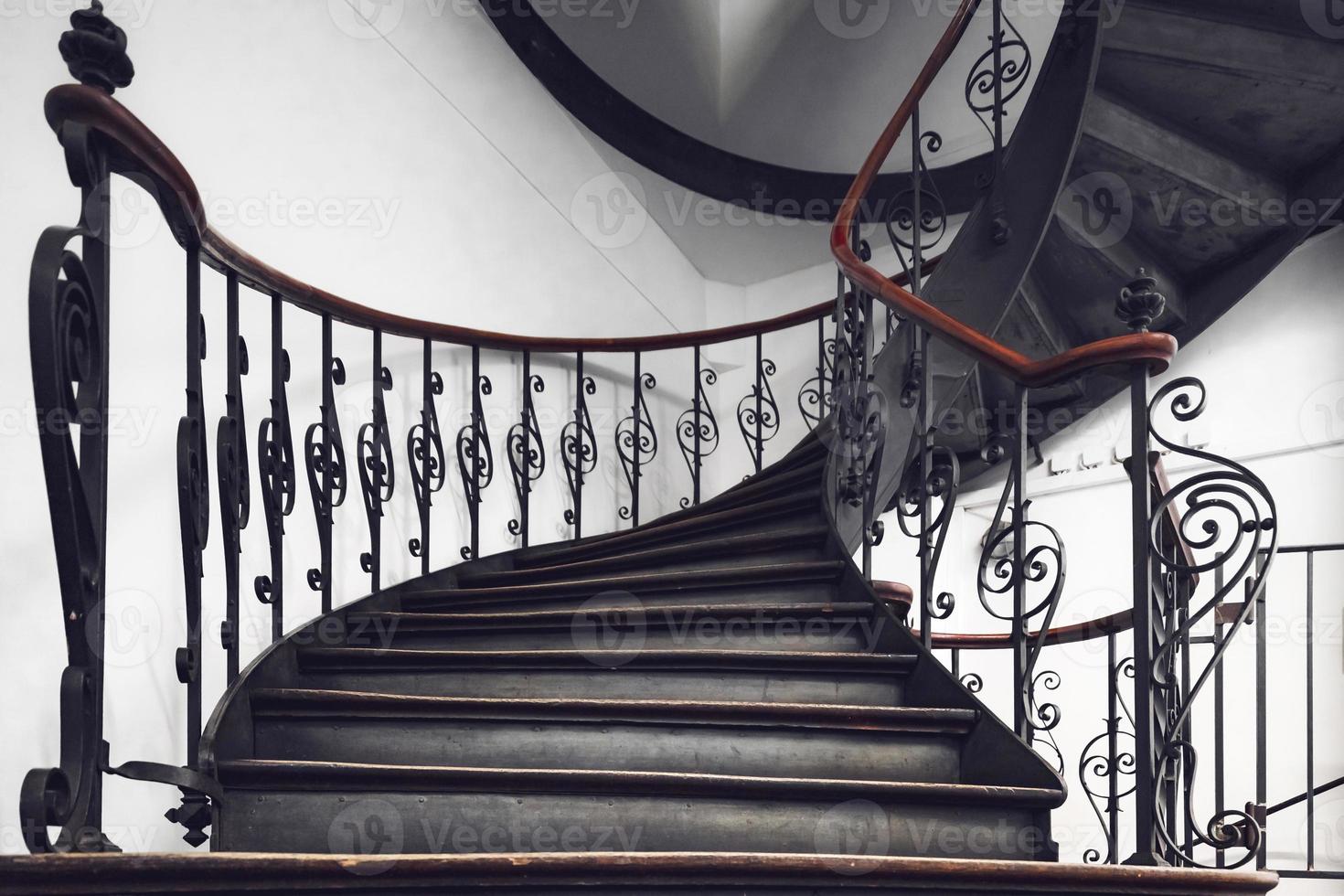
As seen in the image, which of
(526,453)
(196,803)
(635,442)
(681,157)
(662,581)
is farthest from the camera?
(681,157)

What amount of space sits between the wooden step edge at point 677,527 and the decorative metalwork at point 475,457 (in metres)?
0.24

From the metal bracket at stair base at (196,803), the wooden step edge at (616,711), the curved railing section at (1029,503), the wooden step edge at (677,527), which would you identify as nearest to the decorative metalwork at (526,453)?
the wooden step edge at (677,527)

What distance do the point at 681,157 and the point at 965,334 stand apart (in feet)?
12.9

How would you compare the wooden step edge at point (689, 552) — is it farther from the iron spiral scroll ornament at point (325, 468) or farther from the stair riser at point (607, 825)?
the stair riser at point (607, 825)

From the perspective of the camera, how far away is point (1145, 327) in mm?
2100

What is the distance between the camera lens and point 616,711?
2.18 m

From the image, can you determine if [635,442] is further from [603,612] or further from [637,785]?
[637,785]

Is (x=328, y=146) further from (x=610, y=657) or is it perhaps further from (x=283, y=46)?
(x=610, y=657)

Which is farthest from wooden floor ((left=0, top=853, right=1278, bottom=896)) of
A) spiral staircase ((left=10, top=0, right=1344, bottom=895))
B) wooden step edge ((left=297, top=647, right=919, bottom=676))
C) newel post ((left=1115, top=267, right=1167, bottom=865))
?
wooden step edge ((left=297, top=647, right=919, bottom=676))

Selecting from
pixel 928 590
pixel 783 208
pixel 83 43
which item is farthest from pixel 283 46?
pixel 783 208

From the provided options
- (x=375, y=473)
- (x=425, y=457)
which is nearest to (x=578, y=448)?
(x=425, y=457)

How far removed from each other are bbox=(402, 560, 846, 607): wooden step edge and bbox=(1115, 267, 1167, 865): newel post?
0.96 m

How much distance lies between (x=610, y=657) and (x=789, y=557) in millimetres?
866

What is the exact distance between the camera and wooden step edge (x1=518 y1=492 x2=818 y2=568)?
346 cm
